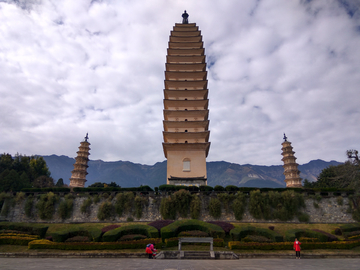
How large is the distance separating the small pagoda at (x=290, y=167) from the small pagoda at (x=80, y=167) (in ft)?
122

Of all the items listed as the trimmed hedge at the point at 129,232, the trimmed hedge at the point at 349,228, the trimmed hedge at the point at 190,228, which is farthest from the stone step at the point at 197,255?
the trimmed hedge at the point at 349,228

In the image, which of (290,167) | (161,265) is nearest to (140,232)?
(161,265)

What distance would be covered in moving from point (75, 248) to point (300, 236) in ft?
51.7

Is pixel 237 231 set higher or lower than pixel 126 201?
lower

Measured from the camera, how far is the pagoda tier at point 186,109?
2866 centimetres

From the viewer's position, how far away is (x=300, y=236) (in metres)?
15.9

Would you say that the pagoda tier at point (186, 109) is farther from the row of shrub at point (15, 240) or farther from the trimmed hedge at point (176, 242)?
the row of shrub at point (15, 240)

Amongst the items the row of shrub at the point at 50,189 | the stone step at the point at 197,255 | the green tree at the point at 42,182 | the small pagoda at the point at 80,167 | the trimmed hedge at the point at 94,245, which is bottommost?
the stone step at the point at 197,255

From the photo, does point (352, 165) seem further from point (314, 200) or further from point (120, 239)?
point (120, 239)

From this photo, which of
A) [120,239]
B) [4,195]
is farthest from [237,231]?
[4,195]

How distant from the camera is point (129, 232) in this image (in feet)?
51.7

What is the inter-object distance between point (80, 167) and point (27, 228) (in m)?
23.2

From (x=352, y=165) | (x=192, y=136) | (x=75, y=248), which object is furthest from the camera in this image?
(x=192, y=136)

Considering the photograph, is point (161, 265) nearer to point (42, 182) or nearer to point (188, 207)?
point (188, 207)
